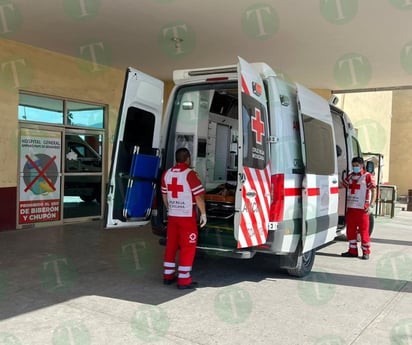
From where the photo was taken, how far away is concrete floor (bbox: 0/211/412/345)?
376cm

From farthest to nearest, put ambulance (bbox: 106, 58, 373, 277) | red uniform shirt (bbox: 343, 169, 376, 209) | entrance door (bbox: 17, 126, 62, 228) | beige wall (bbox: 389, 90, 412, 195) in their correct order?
beige wall (bbox: 389, 90, 412, 195)
entrance door (bbox: 17, 126, 62, 228)
red uniform shirt (bbox: 343, 169, 376, 209)
ambulance (bbox: 106, 58, 373, 277)

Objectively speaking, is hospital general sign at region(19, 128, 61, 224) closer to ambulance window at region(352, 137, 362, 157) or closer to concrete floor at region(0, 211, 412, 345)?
concrete floor at region(0, 211, 412, 345)

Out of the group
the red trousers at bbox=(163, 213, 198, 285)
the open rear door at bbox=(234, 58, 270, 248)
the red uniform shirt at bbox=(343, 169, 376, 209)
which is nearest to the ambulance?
the open rear door at bbox=(234, 58, 270, 248)

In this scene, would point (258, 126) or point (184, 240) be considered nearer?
point (258, 126)

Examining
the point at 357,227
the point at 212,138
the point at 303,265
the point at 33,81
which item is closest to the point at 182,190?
Result: the point at 303,265

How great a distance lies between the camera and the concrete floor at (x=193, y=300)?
3.76 metres

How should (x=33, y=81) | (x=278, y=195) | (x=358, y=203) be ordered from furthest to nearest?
1. (x=33, y=81)
2. (x=358, y=203)
3. (x=278, y=195)

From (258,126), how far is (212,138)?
2037 mm

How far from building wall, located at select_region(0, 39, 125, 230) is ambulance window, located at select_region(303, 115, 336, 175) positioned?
5.38 metres

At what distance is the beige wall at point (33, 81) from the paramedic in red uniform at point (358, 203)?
5542 millimetres

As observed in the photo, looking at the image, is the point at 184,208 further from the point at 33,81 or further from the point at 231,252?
the point at 33,81

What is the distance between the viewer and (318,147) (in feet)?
18.5

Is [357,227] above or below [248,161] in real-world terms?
below

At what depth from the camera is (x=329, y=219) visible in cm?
588
